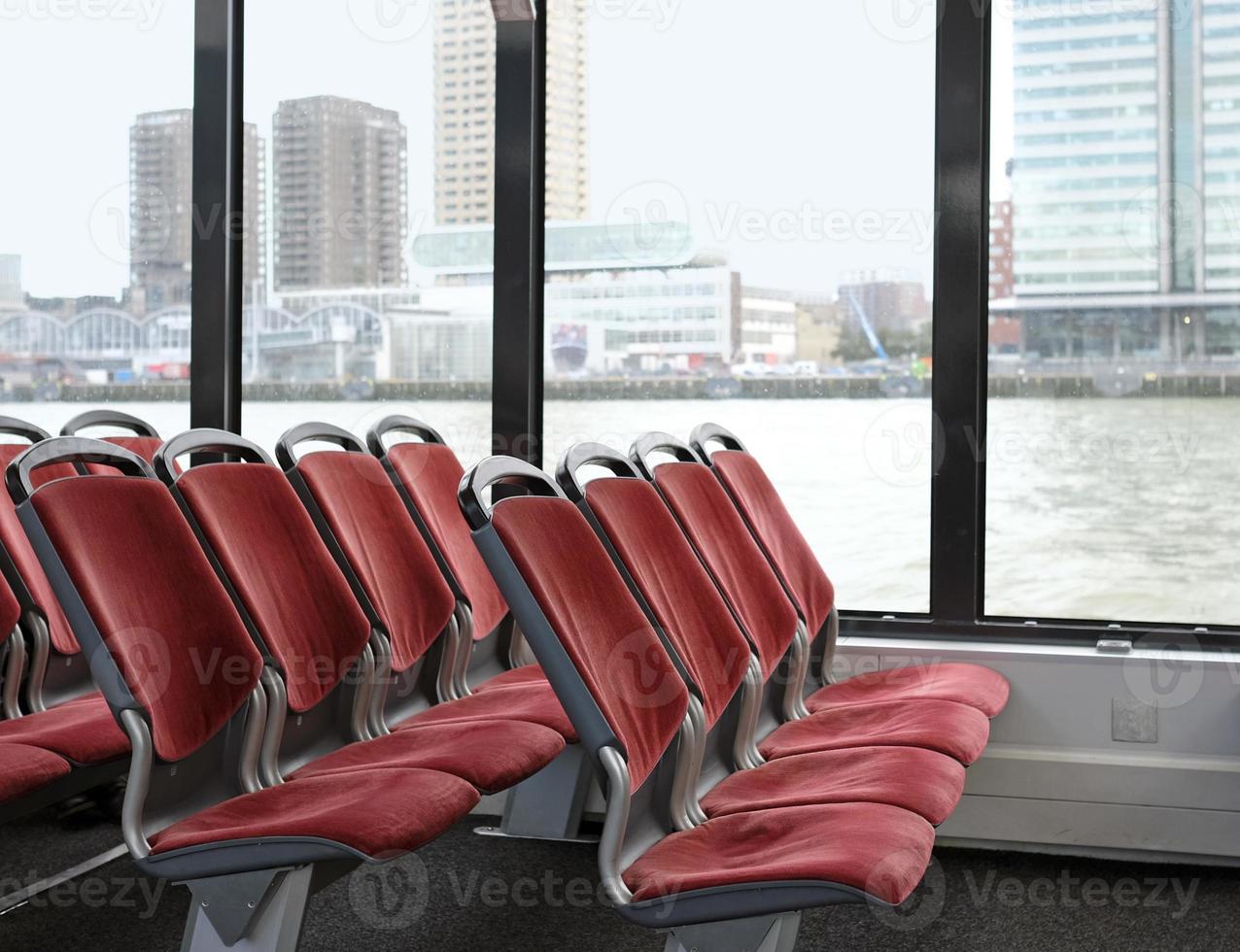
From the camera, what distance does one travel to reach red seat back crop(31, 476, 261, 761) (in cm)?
181

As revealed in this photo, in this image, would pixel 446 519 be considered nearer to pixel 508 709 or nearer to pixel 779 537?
pixel 508 709

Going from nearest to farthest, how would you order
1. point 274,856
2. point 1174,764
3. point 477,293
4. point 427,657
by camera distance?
Result: point 274,856 → point 427,657 → point 1174,764 → point 477,293

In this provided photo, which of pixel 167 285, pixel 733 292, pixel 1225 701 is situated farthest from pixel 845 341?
pixel 167 285

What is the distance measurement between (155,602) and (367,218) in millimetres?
2281

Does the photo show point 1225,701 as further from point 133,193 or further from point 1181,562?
point 133,193

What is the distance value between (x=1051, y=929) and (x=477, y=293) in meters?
2.30

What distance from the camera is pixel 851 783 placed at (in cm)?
207

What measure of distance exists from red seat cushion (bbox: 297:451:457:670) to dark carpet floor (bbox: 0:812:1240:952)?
0.54m

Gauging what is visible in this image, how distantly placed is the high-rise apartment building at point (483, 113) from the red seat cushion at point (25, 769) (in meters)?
2.13

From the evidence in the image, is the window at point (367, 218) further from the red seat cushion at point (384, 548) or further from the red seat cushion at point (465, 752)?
the red seat cushion at point (465, 752)

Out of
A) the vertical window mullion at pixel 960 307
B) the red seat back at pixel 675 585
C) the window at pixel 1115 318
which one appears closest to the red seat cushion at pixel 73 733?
the red seat back at pixel 675 585

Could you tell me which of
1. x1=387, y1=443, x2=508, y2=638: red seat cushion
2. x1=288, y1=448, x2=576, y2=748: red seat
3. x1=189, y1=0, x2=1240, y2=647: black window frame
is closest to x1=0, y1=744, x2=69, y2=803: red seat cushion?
x1=288, y1=448, x2=576, y2=748: red seat

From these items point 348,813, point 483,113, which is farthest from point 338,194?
point 348,813

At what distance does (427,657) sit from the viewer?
2.77 m
